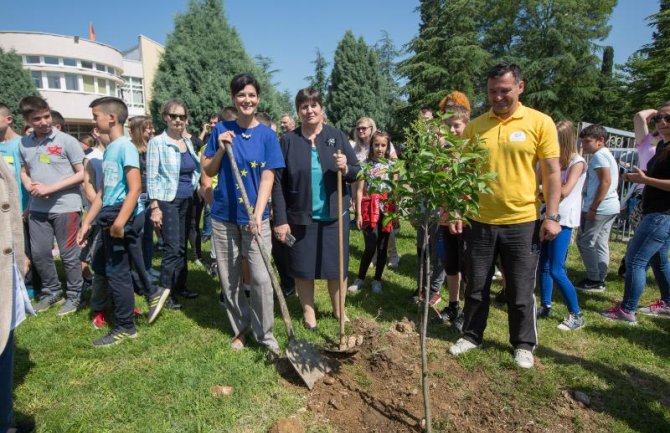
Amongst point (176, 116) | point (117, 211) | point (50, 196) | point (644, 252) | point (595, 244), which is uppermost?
point (176, 116)

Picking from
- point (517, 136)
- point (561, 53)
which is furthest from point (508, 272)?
point (561, 53)

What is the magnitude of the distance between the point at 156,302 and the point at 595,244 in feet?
17.9

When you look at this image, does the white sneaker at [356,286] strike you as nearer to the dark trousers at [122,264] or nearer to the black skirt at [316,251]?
the black skirt at [316,251]

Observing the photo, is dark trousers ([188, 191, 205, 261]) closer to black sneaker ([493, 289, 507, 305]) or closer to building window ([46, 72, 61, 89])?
black sneaker ([493, 289, 507, 305])

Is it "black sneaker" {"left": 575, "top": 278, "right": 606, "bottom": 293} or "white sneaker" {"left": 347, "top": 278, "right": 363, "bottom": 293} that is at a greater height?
"white sneaker" {"left": 347, "top": 278, "right": 363, "bottom": 293}

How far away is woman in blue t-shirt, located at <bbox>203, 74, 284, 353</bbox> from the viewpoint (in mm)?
3219

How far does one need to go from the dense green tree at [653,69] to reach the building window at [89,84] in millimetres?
42491

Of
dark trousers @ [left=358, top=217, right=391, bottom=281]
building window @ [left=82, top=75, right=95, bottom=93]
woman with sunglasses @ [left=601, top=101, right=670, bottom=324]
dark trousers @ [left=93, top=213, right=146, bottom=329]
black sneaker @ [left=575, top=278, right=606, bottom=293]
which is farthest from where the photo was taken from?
building window @ [left=82, top=75, right=95, bottom=93]

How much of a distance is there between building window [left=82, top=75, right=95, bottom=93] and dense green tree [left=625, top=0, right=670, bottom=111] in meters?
42.5

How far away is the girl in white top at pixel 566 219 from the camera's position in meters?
3.94

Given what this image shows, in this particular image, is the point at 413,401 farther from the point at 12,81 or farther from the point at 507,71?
the point at 12,81

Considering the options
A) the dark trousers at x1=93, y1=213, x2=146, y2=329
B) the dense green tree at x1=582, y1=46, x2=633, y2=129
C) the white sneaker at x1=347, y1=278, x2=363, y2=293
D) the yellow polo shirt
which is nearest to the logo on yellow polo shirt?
the yellow polo shirt

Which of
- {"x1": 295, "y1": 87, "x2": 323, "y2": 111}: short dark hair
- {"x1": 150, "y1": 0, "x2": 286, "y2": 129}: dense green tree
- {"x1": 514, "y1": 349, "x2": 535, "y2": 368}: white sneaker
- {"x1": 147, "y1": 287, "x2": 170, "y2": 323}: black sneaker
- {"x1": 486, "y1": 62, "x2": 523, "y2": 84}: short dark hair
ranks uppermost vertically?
{"x1": 150, "y1": 0, "x2": 286, "y2": 129}: dense green tree

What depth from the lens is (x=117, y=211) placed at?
Answer: 12.0 ft
